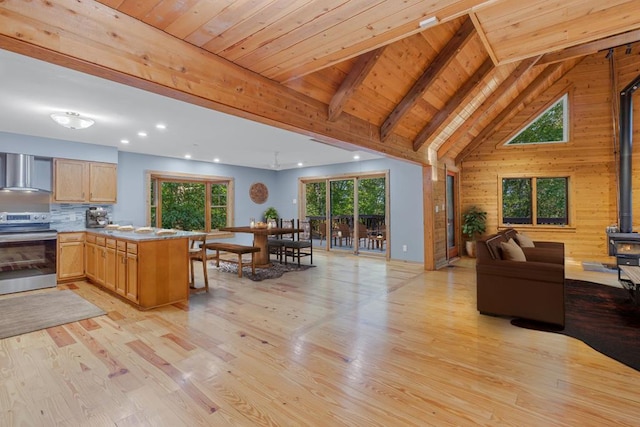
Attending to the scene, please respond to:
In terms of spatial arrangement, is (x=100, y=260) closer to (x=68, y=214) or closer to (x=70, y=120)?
(x=68, y=214)

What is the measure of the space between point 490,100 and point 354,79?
343 centimetres

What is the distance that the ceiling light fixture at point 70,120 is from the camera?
3.53 meters

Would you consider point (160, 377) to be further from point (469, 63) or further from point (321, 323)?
point (469, 63)

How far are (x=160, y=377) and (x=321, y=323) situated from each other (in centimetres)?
157

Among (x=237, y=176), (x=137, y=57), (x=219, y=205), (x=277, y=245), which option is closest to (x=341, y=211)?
(x=277, y=245)

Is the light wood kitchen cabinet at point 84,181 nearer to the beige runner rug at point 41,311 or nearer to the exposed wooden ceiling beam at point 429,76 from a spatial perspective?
the beige runner rug at point 41,311

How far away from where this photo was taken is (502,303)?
133 inches

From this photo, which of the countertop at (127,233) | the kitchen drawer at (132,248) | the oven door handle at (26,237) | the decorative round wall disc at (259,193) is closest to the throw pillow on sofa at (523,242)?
the countertop at (127,233)

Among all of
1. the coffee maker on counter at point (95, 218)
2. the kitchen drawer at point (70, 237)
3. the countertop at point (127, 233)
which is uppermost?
the coffee maker on counter at point (95, 218)

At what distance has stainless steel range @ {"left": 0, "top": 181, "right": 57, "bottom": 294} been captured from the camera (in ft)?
14.3

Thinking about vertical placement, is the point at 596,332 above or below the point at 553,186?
below

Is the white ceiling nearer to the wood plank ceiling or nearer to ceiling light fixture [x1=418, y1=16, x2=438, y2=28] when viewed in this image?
the wood plank ceiling

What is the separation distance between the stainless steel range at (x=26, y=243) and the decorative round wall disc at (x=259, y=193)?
14.7 feet

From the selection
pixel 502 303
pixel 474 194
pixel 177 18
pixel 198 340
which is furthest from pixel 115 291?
pixel 474 194
